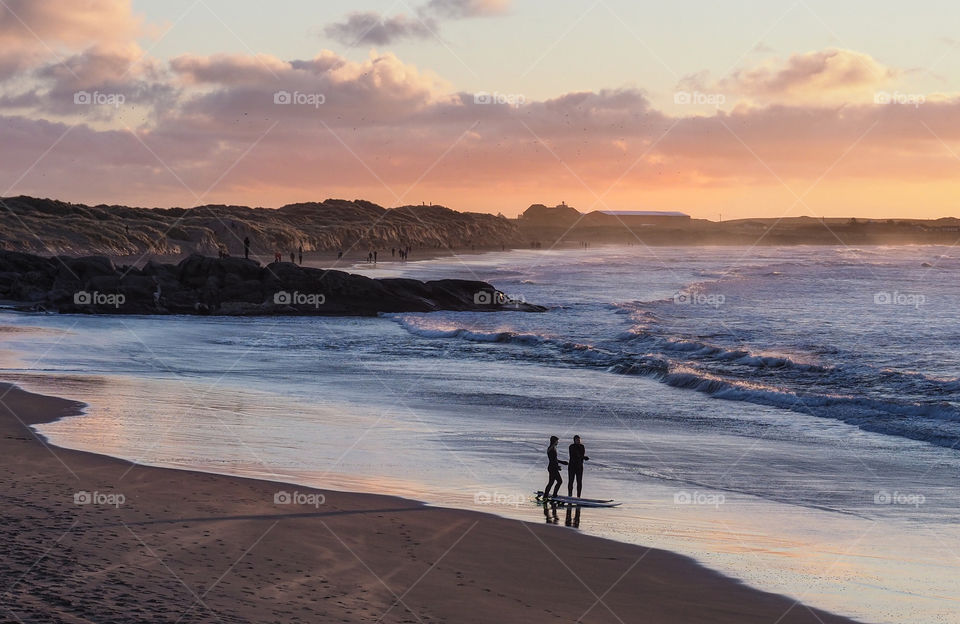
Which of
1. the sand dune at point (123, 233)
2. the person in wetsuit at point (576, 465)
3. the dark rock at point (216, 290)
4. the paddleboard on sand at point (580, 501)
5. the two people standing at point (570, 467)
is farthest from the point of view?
the sand dune at point (123, 233)

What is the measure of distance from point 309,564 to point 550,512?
183 inches

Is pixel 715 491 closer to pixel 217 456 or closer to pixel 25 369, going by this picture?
pixel 217 456

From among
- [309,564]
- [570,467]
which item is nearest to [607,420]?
[570,467]

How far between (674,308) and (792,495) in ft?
155

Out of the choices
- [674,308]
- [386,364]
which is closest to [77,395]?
[386,364]

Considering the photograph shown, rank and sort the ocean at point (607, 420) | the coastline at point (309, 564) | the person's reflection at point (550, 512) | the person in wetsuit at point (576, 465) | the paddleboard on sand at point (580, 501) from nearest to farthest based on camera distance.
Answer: the coastline at point (309, 564)
the ocean at point (607, 420)
the person's reflection at point (550, 512)
the paddleboard on sand at point (580, 501)
the person in wetsuit at point (576, 465)

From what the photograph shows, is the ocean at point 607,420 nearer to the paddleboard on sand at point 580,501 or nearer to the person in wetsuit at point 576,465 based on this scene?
the paddleboard on sand at point 580,501

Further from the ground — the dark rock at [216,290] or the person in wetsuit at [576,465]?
the dark rock at [216,290]

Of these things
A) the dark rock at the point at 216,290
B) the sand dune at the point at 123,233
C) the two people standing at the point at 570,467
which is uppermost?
the sand dune at the point at 123,233

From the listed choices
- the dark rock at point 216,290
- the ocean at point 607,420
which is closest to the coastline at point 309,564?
the ocean at point 607,420

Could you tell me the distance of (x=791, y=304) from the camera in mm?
69000

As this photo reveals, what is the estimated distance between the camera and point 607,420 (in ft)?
80.3

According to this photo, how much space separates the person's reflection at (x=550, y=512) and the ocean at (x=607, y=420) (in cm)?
7

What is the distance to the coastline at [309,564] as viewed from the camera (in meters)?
9.91
